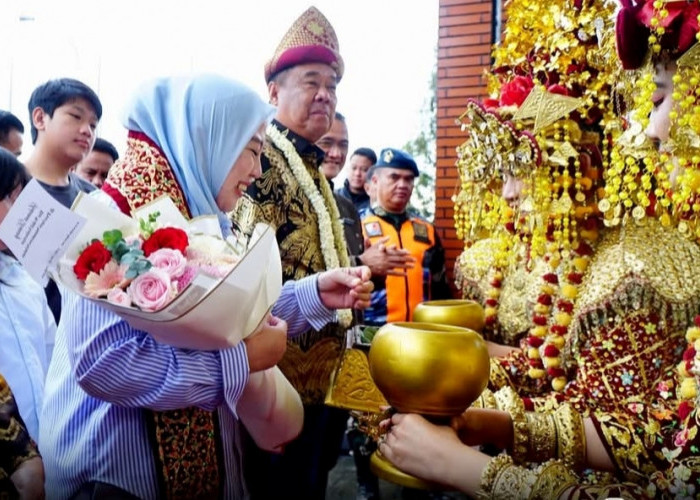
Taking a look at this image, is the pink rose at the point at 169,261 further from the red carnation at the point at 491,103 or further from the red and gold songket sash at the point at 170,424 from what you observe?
the red carnation at the point at 491,103

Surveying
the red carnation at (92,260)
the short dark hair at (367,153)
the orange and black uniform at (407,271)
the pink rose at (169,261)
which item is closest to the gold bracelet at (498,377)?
the pink rose at (169,261)

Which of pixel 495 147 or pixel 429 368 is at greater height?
pixel 495 147

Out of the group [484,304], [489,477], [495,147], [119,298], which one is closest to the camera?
[119,298]

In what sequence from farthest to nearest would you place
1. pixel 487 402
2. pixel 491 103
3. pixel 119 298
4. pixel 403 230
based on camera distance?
pixel 403 230
pixel 491 103
pixel 487 402
pixel 119 298

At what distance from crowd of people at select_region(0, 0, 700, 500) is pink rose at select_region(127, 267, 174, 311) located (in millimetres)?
156

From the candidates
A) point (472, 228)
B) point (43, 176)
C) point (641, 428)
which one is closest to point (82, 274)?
point (641, 428)

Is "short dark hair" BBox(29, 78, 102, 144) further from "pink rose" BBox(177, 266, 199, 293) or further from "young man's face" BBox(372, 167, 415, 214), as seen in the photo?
"pink rose" BBox(177, 266, 199, 293)

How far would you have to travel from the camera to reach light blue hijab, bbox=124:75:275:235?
1622 millimetres

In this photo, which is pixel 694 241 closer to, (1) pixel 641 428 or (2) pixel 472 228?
(1) pixel 641 428

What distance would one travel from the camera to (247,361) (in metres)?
1.33

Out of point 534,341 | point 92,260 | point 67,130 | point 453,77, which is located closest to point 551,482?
point 534,341

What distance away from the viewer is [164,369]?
4.19 feet

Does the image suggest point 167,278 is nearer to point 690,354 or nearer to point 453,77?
point 690,354

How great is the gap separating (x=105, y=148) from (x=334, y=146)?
177 centimetres
